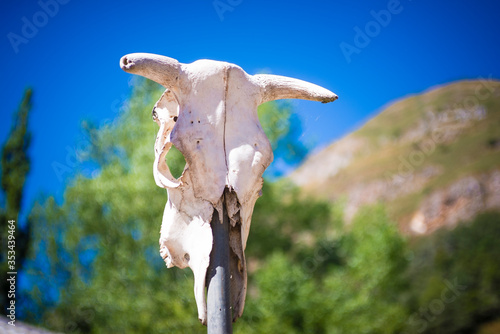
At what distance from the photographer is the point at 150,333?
42.4 feet

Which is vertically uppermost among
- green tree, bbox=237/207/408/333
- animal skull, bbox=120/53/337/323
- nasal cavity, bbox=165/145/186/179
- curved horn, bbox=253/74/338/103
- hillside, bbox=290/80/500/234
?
hillside, bbox=290/80/500/234

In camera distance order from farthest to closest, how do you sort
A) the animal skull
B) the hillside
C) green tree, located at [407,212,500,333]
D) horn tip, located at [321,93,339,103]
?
the hillside, green tree, located at [407,212,500,333], horn tip, located at [321,93,339,103], the animal skull

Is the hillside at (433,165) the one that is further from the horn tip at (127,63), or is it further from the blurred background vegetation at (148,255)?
the horn tip at (127,63)

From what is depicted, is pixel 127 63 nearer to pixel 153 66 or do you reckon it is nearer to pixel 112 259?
pixel 153 66

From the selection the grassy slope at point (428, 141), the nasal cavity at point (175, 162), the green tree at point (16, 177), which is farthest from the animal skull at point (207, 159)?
the grassy slope at point (428, 141)

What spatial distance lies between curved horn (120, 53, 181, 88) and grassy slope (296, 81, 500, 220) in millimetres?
38614

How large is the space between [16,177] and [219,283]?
11867 millimetres

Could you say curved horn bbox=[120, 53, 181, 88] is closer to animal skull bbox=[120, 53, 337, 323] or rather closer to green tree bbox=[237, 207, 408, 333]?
animal skull bbox=[120, 53, 337, 323]

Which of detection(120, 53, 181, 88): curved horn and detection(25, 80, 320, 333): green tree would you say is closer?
detection(120, 53, 181, 88): curved horn

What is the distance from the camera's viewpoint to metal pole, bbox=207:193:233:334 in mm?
2389

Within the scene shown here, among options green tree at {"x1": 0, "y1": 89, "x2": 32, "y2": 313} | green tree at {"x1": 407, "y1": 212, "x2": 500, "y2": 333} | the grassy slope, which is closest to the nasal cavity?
green tree at {"x1": 0, "y1": 89, "x2": 32, "y2": 313}

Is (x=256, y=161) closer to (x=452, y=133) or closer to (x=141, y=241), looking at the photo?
(x=141, y=241)

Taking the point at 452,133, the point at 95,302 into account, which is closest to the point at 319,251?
the point at 95,302

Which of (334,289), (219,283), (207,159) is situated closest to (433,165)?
(334,289)
